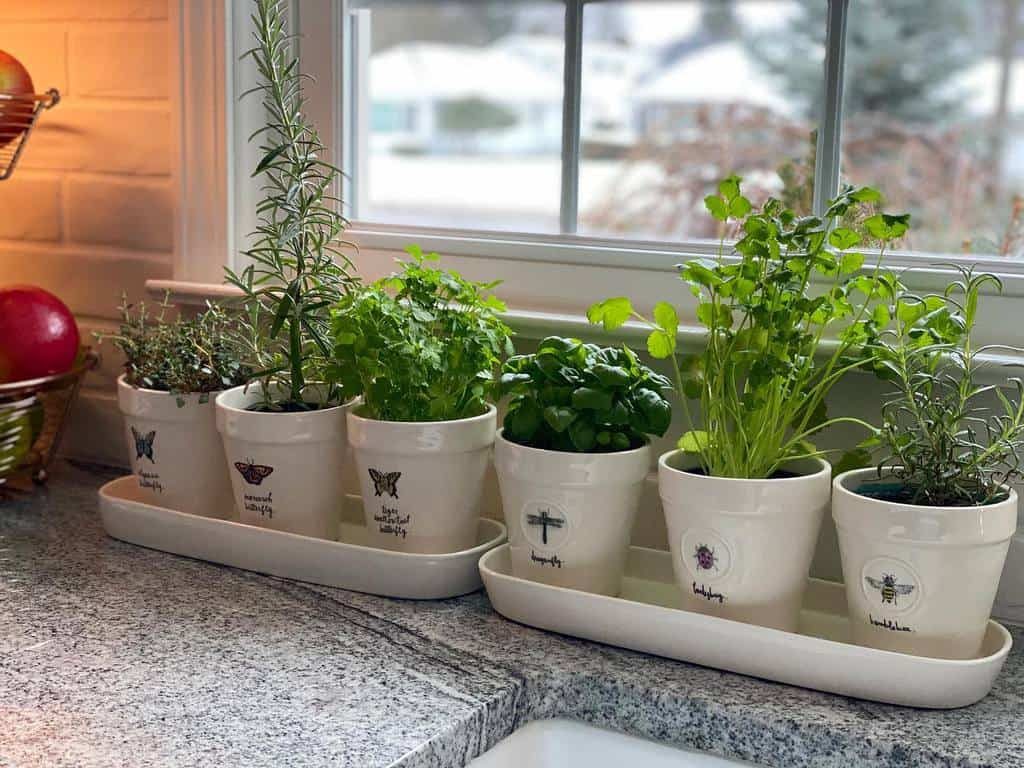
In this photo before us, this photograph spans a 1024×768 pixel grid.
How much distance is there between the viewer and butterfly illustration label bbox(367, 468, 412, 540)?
1.03 m

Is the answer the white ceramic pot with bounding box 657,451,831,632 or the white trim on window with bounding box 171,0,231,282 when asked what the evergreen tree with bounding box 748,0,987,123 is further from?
the white ceramic pot with bounding box 657,451,831,632

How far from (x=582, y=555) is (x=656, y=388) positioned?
15 centimetres

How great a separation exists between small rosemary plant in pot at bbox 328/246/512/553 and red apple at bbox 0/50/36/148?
512 millimetres

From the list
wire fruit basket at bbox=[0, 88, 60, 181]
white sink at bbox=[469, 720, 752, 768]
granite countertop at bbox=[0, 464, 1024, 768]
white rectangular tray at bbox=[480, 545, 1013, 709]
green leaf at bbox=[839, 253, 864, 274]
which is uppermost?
wire fruit basket at bbox=[0, 88, 60, 181]

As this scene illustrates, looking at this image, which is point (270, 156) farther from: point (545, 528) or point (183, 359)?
point (545, 528)

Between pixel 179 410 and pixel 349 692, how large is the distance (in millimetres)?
409

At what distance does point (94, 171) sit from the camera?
4.70ft

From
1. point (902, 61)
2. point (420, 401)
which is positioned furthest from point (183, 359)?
point (902, 61)

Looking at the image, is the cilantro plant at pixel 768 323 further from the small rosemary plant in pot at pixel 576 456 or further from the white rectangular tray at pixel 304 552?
the white rectangular tray at pixel 304 552

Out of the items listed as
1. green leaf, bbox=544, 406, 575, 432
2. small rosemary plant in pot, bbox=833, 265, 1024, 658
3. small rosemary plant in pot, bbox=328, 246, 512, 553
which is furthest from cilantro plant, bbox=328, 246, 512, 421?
Answer: small rosemary plant in pot, bbox=833, 265, 1024, 658

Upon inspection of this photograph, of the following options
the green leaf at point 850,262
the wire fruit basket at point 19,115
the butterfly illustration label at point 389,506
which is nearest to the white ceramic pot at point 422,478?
the butterfly illustration label at point 389,506

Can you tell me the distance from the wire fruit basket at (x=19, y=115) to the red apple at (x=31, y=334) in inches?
6.4

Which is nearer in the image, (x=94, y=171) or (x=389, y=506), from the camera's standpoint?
(x=389, y=506)

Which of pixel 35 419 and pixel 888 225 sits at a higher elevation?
pixel 888 225
